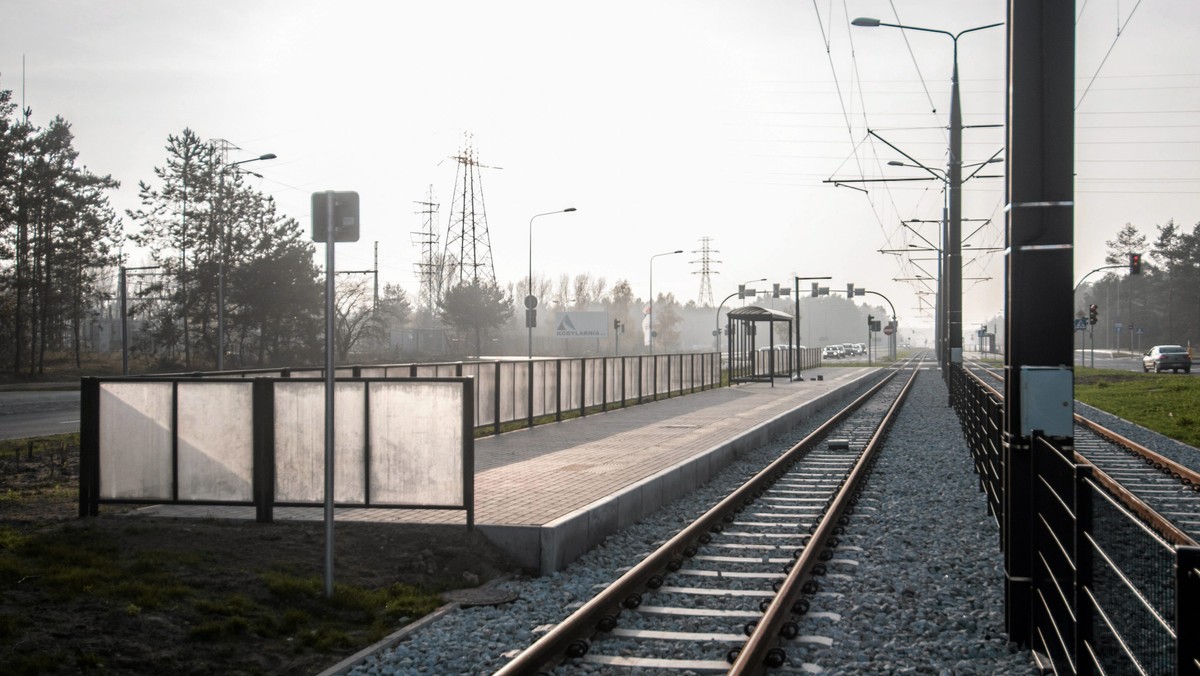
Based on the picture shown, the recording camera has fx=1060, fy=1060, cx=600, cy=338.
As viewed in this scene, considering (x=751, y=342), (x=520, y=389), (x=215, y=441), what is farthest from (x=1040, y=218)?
(x=751, y=342)

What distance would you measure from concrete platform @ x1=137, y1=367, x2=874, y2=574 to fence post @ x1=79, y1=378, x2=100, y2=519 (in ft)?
1.42

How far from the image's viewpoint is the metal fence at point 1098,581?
10.0 feet

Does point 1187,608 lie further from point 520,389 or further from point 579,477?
point 520,389

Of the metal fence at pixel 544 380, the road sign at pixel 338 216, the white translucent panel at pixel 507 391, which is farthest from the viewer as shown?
the white translucent panel at pixel 507 391

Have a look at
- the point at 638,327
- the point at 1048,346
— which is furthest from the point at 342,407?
the point at 638,327

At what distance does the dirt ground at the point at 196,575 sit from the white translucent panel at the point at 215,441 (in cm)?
33

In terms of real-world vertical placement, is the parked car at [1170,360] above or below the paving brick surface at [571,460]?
above

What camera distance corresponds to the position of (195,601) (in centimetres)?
656

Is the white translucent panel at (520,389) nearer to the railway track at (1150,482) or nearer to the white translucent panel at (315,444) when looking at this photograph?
the railway track at (1150,482)

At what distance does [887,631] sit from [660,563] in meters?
2.07

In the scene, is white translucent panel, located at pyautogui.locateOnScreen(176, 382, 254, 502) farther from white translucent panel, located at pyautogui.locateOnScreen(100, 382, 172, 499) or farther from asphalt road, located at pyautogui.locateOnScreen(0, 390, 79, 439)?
asphalt road, located at pyautogui.locateOnScreen(0, 390, 79, 439)

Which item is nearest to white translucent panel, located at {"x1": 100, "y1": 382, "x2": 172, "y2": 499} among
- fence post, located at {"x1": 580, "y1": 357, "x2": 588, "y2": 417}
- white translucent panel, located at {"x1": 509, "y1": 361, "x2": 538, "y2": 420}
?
white translucent panel, located at {"x1": 509, "y1": 361, "x2": 538, "y2": 420}

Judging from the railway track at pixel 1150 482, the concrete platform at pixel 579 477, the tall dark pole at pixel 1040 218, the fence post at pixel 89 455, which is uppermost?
the tall dark pole at pixel 1040 218

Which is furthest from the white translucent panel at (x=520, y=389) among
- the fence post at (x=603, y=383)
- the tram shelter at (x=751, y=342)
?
the tram shelter at (x=751, y=342)
